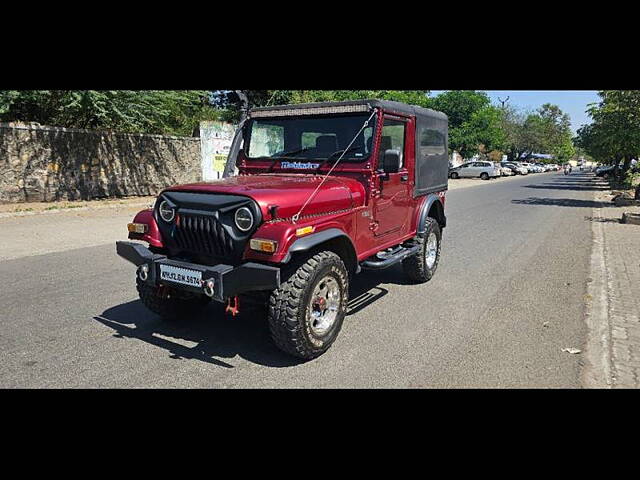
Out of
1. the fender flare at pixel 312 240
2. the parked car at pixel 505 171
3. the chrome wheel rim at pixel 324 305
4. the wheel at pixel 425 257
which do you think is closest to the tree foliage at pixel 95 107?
the wheel at pixel 425 257

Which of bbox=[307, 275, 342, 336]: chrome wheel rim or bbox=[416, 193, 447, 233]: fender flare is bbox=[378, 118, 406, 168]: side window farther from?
bbox=[307, 275, 342, 336]: chrome wheel rim

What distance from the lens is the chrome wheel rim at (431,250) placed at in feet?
21.7

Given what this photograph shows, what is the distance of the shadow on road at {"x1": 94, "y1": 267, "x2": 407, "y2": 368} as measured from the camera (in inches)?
162

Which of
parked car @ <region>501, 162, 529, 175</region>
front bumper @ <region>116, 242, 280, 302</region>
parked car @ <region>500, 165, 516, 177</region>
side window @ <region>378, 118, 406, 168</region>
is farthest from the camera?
parked car @ <region>501, 162, 529, 175</region>

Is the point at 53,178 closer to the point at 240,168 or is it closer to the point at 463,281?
the point at 240,168

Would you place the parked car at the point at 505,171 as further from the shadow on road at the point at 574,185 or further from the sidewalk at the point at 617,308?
the sidewalk at the point at 617,308

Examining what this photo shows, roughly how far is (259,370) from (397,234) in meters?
2.60

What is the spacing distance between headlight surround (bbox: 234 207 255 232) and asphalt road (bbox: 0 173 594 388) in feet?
3.74

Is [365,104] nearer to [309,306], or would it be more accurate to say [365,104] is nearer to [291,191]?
[291,191]

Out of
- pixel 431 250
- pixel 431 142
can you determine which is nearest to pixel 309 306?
pixel 431 250

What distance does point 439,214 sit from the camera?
6863 millimetres

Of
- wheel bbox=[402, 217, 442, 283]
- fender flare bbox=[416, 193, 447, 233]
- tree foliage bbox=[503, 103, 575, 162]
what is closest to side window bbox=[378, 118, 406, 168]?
fender flare bbox=[416, 193, 447, 233]

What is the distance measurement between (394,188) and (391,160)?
2.29 ft

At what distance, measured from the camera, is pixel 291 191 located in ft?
13.5
